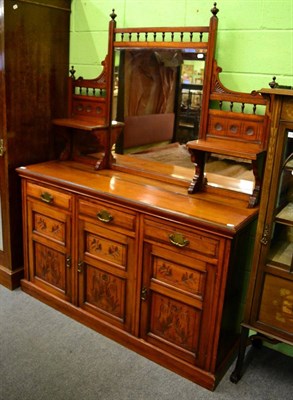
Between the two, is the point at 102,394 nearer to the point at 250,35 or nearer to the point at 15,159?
the point at 15,159

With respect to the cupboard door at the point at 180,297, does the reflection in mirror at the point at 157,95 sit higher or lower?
higher

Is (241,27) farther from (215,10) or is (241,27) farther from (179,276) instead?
(179,276)

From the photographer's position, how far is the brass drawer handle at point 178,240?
2.02m

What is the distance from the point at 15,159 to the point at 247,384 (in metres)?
1.96

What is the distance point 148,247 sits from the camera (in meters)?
2.17

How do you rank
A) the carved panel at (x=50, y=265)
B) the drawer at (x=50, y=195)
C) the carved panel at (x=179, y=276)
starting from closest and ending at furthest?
the carved panel at (x=179, y=276), the drawer at (x=50, y=195), the carved panel at (x=50, y=265)

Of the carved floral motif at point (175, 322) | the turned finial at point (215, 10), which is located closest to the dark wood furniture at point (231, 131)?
the turned finial at point (215, 10)

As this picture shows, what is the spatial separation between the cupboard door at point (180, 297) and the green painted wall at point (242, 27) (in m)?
0.66

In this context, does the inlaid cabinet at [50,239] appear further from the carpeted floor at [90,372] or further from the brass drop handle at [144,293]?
the brass drop handle at [144,293]

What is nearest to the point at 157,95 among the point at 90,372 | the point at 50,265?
the point at 50,265

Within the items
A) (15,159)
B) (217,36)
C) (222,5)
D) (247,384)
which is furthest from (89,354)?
(222,5)

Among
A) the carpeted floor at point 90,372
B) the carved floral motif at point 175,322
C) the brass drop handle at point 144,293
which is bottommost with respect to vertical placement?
the carpeted floor at point 90,372

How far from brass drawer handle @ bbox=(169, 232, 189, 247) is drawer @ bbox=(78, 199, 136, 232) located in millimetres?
246

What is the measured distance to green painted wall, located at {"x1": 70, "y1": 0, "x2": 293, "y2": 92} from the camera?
2082 millimetres
